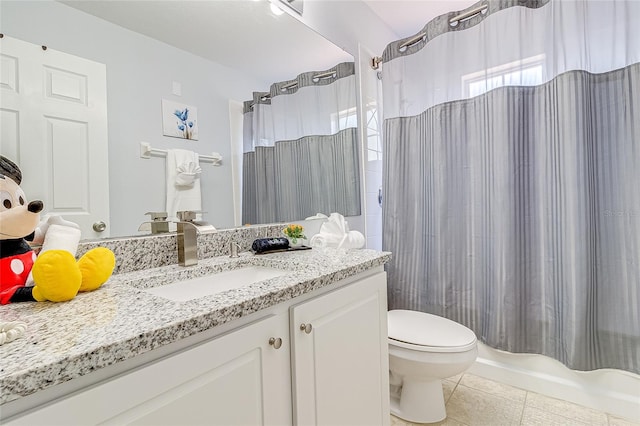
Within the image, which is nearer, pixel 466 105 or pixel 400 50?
pixel 466 105

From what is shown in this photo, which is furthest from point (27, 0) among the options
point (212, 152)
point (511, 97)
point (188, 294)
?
point (511, 97)

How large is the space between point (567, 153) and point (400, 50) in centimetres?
119

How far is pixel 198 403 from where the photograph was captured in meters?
0.56

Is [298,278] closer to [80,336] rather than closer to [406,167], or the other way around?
[80,336]

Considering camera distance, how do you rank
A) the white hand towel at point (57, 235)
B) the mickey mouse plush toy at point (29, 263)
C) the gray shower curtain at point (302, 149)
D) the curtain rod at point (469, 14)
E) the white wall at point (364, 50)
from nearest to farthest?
the mickey mouse plush toy at point (29, 263)
the white hand towel at point (57, 235)
the gray shower curtain at point (302, 149)
the curtain rod at point (469, 14)
the white wall at point (364, 50)

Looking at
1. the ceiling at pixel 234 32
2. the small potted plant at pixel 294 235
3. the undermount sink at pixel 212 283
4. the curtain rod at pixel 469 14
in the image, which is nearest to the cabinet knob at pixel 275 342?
the undermount sink at pixel 212 283

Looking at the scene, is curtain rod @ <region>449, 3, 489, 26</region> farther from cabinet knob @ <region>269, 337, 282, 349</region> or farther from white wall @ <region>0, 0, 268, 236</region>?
cabinet knob @ <region>269, 337, 282, 349</region>

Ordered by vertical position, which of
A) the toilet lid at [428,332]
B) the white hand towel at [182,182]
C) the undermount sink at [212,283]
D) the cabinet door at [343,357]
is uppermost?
the white hand towel at [182,182]

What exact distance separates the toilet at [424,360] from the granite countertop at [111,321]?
69 cm

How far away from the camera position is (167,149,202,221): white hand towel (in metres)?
1.12

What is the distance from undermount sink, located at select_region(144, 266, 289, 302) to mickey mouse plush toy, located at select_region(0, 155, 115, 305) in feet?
0.55

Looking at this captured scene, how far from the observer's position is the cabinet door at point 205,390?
448 millimetres

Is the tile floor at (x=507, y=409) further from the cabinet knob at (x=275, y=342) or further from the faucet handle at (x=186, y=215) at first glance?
the faucet handle at (x=186, y=215)

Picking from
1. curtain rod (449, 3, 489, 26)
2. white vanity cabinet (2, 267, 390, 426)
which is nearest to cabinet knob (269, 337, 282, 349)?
white vanity cabinet (2, 267, 390, 426)
